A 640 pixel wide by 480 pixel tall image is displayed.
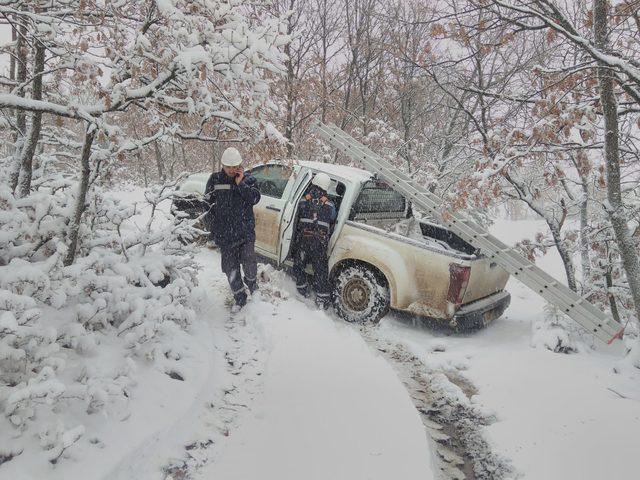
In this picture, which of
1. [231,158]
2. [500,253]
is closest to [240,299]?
[231,158]

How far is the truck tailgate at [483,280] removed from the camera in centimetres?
451

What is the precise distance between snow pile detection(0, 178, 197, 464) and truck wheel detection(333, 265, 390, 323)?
203 cm

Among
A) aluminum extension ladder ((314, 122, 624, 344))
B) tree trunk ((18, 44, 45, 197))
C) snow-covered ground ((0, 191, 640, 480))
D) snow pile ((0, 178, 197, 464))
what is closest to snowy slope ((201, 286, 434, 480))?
snow-covered ground ((0, 191, 640, 480))

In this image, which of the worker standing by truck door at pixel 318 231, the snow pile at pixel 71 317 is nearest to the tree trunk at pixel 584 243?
the worker standing by truck door at pixel 318 231

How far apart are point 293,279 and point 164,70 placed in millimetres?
3835

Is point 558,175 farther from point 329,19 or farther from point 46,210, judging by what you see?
point 329,19

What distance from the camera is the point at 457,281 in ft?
14.3

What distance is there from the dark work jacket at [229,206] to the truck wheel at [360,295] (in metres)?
1.39

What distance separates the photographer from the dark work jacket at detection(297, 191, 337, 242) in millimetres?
5059

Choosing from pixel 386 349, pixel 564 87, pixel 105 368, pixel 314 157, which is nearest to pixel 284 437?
pixel 105 368

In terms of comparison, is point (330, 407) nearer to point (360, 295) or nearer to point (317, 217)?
point (360, 295)

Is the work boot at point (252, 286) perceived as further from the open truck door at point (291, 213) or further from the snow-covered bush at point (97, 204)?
the snow-covered bush at point (97, 204)

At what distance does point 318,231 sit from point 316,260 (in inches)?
15.1

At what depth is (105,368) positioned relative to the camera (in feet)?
8.63
